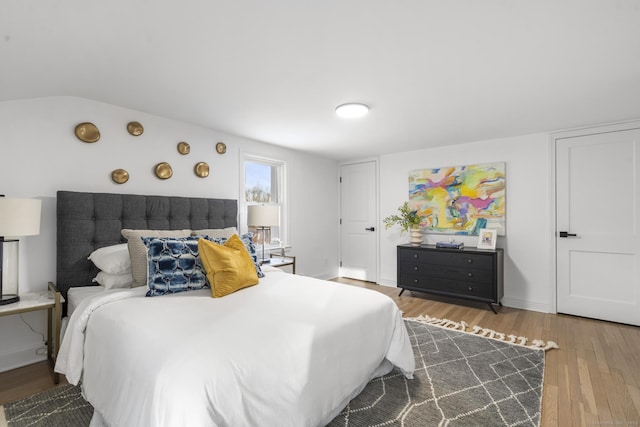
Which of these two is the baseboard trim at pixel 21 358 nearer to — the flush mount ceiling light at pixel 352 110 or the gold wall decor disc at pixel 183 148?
the gold wall decor disc at pixel 183 148

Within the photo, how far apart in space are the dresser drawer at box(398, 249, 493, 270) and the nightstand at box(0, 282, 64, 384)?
12.0 feet

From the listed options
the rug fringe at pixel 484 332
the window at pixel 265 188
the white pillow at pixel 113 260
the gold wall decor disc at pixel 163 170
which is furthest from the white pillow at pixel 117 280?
the rug fringe at pixel 484 332

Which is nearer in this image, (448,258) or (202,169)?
(202,169)

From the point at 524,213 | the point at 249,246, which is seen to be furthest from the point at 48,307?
the point at 524,213

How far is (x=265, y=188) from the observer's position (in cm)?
428

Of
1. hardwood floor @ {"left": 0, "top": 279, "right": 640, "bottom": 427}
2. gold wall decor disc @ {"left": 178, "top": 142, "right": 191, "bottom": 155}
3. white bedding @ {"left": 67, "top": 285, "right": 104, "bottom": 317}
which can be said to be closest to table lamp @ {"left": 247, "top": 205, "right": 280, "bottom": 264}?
gold wall decor disc @ {"left": 178, "top": 142, "right": 191, "bottom": 155}

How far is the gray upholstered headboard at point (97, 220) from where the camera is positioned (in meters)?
2.39

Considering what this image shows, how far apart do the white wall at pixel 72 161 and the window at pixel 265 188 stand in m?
0.22

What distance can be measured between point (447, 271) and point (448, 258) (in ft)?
0.55

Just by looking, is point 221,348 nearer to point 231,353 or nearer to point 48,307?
point 231,353

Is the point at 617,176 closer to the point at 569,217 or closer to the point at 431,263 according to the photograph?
the point at 569,217

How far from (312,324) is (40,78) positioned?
2.43 m

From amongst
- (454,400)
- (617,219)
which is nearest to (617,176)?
(617,219)

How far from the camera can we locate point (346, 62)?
1959mm
